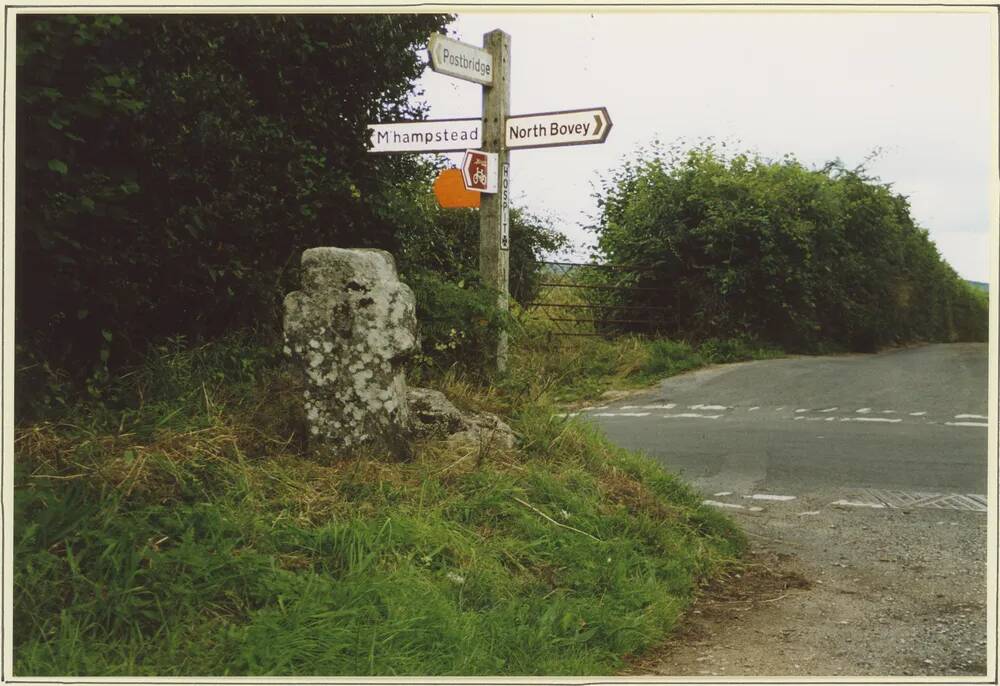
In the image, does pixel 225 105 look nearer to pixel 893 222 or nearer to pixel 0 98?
pixel 0 98

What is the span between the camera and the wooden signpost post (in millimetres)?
6543

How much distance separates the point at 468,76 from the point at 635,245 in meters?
13.1

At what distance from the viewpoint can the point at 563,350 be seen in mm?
17141

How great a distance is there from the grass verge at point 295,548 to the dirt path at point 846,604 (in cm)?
24

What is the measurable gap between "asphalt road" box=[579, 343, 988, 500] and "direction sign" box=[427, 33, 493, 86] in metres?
3.40

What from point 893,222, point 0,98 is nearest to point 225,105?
point 0,98

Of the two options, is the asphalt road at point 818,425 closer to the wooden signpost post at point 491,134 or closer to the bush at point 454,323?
the bush at point 454,323

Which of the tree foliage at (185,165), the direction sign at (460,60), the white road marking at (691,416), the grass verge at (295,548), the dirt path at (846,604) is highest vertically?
the direction sign at (460,60)

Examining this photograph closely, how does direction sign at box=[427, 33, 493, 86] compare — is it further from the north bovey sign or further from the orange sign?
the orange sign

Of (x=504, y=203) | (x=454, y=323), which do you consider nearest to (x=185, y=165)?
(x=454, y=323)

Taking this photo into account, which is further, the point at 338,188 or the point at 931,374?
the point at 931,374

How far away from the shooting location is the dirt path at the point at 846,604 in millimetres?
4160

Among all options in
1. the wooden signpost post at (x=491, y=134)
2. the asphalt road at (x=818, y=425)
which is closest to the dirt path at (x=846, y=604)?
the asphalt road at (x=818, y=425)

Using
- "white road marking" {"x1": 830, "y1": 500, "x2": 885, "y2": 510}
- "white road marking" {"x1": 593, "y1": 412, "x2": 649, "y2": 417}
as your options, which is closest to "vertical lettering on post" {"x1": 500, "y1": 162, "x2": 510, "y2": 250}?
"white road marking" {"x1": 830, "y1": 500, "x2": 885, "y2": 510}
